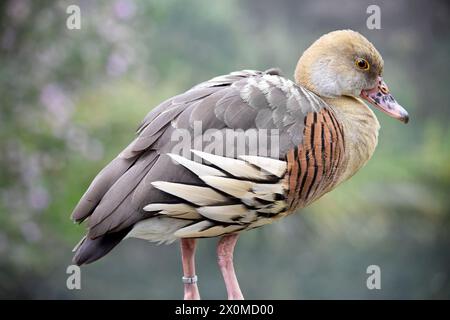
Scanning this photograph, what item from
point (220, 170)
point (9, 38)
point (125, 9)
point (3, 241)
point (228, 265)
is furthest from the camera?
point (125, 9)

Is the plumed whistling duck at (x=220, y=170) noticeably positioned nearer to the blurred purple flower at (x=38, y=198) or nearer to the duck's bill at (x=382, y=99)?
the duck's bill at (x=382, y=99)

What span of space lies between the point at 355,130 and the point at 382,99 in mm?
204

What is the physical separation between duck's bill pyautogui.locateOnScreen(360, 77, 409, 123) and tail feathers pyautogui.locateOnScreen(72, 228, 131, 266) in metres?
1.00

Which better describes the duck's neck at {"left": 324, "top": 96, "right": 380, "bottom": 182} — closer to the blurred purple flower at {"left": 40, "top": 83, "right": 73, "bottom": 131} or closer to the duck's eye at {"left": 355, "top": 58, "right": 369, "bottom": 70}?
the duck's eye at {"left": 355, "top": 58, "right": 369, "bottom": 70}

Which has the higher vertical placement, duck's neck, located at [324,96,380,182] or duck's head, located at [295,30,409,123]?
duck's head, located at [295,30,409,123]

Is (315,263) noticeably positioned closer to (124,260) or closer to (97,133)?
(124,260)

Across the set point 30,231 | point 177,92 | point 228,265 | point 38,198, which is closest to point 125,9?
point 177,92

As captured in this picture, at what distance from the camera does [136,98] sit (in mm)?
4719

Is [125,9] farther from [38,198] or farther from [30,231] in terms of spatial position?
[30,231]

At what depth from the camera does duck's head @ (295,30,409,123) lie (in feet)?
7.75

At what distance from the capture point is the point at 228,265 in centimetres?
233

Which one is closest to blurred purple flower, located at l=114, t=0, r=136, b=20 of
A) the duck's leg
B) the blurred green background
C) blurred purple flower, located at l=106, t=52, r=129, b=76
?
the blurred green background

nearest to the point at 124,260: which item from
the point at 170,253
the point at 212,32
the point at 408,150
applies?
the point at 170,253

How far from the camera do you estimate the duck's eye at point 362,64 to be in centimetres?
238
